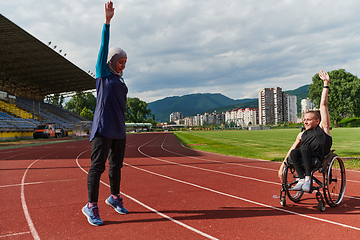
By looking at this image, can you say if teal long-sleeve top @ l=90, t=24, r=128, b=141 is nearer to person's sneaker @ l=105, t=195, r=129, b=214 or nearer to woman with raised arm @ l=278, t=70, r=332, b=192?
person's sneaker @ l=105, t=195, r=129, b=214

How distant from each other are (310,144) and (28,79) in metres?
48.9

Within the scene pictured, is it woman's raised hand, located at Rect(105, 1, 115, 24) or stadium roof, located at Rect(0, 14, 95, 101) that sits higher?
stadium roof, located at Rect(0, 14, 95, 101)

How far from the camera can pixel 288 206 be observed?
3729 mm

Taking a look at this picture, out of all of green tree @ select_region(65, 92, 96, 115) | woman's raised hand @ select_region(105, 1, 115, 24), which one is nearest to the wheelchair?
woman's raised hand @ select_region(105, 1, 115, 24)

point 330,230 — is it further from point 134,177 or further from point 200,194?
point 134,177

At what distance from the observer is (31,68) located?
3738 centimetres

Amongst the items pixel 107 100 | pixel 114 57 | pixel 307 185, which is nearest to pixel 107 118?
pixel 107 100

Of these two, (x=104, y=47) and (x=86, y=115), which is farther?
(x=86, y=115)

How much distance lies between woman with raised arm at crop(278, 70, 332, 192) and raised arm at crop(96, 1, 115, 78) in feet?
9.78

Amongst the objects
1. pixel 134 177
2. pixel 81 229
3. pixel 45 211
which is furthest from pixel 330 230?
pixel 134 177

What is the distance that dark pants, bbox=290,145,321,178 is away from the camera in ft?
11.4

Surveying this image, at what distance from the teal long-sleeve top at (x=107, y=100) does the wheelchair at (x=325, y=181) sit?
8.60 ft

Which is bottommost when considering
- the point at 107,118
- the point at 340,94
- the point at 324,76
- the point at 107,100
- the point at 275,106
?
the point at 107,118

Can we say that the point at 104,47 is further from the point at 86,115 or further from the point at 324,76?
the point at 86,115
